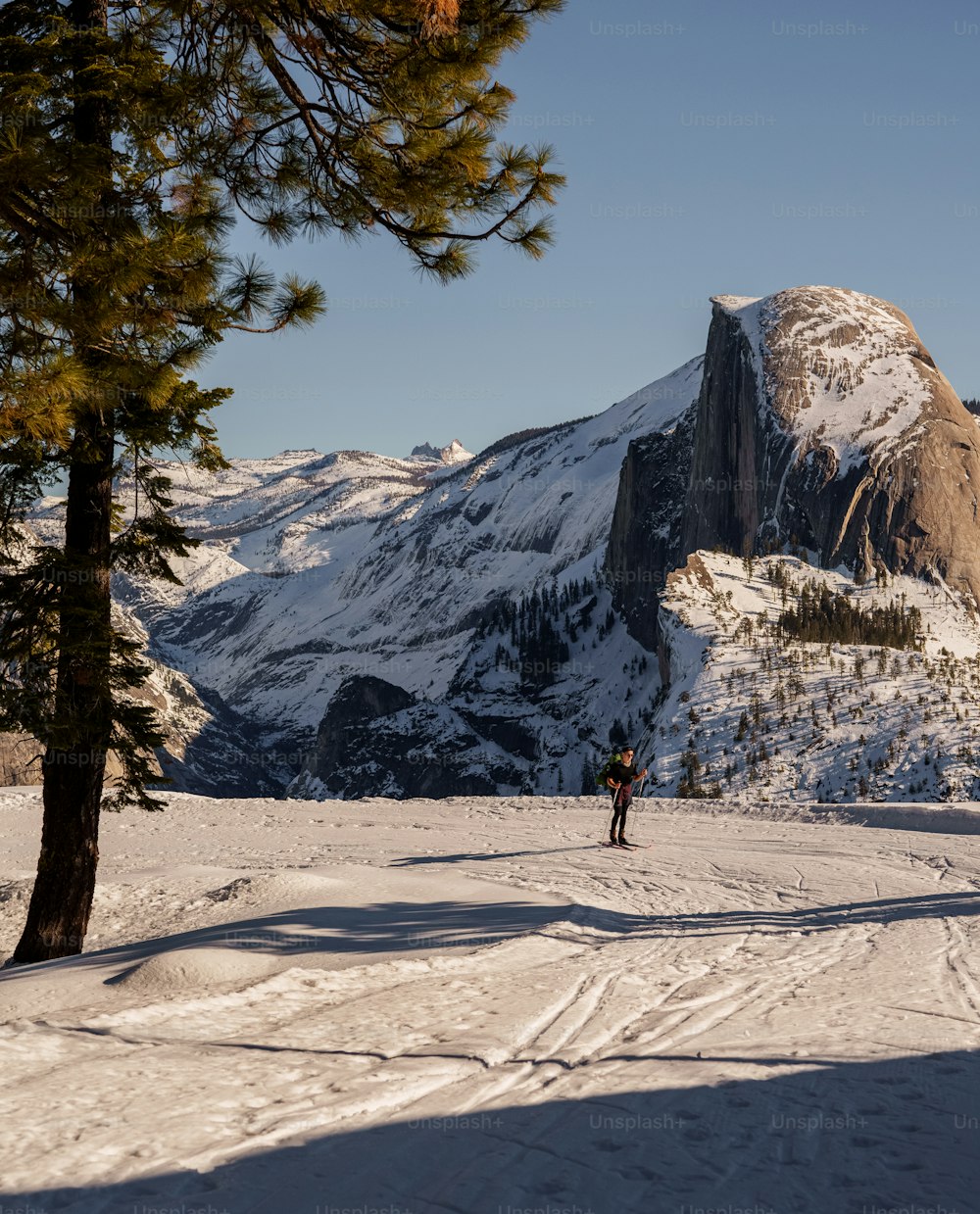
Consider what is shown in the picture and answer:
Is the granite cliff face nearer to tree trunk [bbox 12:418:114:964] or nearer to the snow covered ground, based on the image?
the snow covered ground

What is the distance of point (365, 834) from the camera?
68.2 ft

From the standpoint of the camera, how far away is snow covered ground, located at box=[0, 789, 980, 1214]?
4348 millimetres

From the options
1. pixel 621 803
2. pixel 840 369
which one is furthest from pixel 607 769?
pixel 840 369

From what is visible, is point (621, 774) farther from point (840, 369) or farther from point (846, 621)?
point (840, 369)

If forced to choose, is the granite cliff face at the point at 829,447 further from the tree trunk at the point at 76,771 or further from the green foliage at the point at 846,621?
the tree trunk at the point at 76,771

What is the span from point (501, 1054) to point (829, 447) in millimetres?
92209

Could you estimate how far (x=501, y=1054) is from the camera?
19.3ft

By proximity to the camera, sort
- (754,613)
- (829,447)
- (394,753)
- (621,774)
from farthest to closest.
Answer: (394,753), (829,447), (754,613), (621,774)

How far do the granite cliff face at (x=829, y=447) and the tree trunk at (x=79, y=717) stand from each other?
80.2m

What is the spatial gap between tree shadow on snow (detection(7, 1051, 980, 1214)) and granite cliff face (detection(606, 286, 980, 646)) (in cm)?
8346

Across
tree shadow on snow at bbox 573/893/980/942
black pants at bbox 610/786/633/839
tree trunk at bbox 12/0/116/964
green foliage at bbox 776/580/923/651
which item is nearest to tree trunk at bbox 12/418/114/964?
tree trunk at bbox 12/0/116/964

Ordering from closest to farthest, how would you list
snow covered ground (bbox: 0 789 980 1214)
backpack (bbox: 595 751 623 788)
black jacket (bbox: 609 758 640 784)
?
snow covered ground (bbox: 0 789 980 1214)
backpack (bbox: 595 751 623 788)
black jacket (bbox: 609 758 640 784)

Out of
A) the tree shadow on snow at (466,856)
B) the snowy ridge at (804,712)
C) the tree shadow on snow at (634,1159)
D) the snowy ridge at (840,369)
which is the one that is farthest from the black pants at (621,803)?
the snowy ridge at (840,369)

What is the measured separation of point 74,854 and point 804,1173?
8.59 metres
